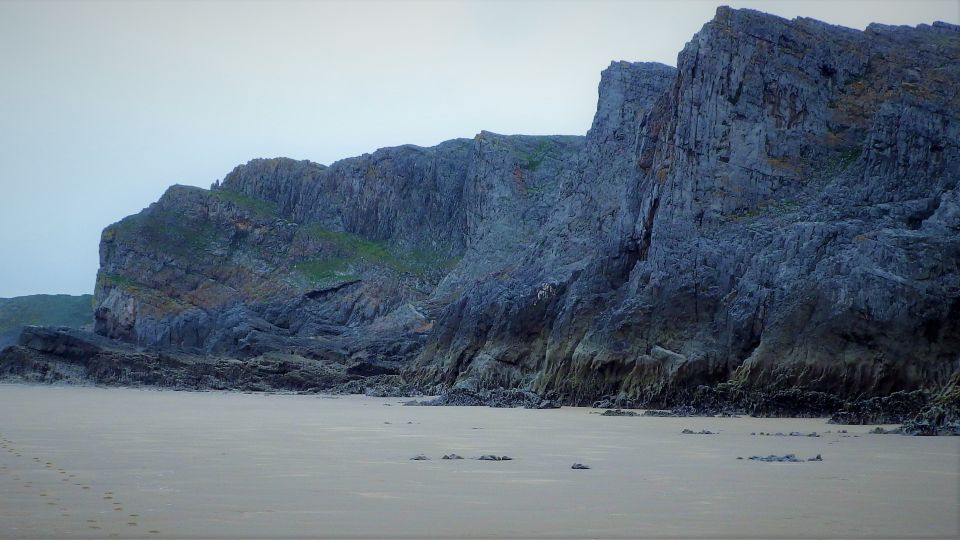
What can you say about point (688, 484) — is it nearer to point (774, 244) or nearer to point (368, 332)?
point (774, 244)

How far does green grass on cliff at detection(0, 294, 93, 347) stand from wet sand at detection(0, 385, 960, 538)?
121506 millimetres

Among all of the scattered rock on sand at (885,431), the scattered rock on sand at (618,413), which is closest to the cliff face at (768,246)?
the scattered rock on sand at (618,413)

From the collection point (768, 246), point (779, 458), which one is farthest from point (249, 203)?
point (779, 458)

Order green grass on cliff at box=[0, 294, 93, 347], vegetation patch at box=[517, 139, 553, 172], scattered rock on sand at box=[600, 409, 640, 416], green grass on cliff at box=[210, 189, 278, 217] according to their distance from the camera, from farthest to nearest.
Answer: green grass on cliff at box=[0, 294, 93, 347] < green grass on cliff at box=[210, 189, 278, 217] < vegetation patch at box=[517, 139, 553, 172] < scattered rock on sand at box=[600, 409, 640, 416]

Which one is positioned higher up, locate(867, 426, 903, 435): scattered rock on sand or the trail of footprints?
the trail of footprints

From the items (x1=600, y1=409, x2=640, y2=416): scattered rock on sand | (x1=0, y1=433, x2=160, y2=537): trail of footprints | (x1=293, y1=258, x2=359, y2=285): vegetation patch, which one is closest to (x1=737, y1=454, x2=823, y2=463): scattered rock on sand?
(x1=0, y1=433, x2=160, y2=537): trail of footprints

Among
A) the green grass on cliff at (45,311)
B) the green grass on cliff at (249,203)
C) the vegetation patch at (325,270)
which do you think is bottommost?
the green grass on cliff at (45,311)

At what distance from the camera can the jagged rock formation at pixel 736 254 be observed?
88.4 feet

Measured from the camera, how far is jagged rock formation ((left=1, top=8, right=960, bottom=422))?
26938mm

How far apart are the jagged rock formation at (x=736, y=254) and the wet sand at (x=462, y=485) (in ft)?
32.1

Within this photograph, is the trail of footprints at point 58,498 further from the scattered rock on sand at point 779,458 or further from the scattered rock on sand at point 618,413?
the scattered rock on sand at point 618,413

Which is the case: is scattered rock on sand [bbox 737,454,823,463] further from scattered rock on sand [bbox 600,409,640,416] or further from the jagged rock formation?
the jagged rock formation

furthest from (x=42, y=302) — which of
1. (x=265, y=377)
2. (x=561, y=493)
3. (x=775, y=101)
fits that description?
(x=561, y=493)

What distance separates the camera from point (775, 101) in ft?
136
